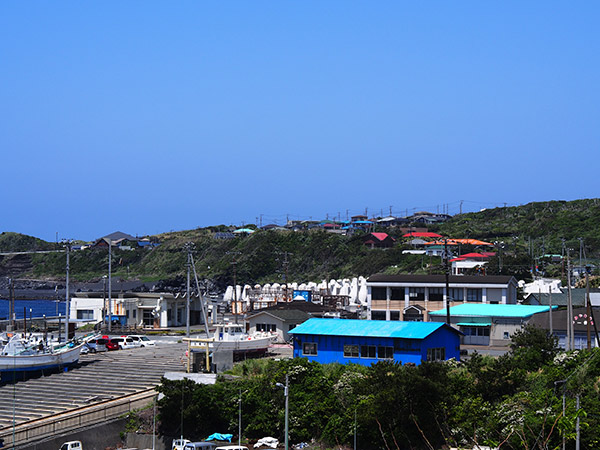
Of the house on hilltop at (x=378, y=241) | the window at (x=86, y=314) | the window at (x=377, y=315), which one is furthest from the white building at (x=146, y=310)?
the house on hilltop at (x=378, y=241)

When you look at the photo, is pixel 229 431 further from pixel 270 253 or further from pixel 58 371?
pixel 270 253

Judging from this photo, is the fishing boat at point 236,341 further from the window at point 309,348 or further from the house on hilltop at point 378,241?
the house on hilltop at point 378,241

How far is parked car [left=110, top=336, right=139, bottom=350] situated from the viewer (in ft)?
154

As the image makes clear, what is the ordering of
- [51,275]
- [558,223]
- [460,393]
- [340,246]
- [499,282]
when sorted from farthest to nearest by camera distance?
[51,275], [340,246], [558,223], [499,282], [460,393]

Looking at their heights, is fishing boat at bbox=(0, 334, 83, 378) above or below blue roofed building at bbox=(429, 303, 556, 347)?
below

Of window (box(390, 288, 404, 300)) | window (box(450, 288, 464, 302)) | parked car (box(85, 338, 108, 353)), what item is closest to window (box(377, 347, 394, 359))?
parked car (box(85, 338, 108, 353))

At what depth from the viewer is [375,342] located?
36781mm

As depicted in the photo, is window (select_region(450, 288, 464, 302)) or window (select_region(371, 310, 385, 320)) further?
window (select_region(371, 310, 385, 320))

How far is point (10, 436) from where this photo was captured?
28156mm

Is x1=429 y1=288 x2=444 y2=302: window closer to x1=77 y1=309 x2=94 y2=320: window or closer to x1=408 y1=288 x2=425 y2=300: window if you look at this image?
x1=408 y1=288 x2=425 y2=300: window

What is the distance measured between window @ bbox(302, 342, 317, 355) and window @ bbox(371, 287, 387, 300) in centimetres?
1804

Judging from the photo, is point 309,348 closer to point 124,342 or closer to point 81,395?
point 81,395

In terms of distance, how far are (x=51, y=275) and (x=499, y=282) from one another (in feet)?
482

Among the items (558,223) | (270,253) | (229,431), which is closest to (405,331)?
(229,431)
